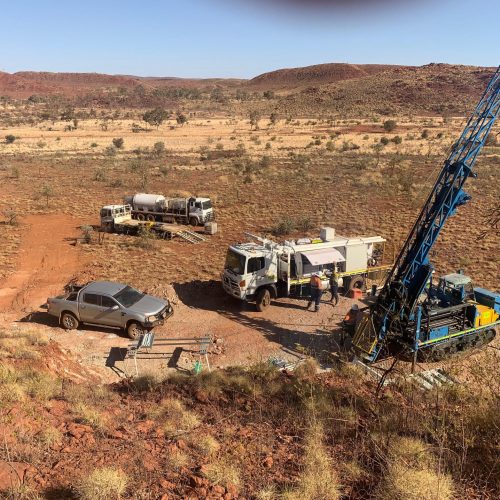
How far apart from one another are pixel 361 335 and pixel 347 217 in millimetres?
15429

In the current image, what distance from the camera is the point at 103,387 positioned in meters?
10.2

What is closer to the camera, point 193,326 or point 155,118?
point 193,326

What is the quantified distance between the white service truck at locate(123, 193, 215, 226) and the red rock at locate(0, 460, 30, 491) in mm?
20407

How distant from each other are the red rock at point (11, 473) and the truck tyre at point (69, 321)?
8.82 m

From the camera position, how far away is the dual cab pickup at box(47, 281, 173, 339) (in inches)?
538

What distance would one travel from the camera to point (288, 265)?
1523 cm

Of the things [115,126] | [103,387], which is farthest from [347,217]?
[115,126]

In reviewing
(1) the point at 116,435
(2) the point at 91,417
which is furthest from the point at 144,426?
(2) the point at 91,417

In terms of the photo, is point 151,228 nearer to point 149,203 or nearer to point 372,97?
point 149,203

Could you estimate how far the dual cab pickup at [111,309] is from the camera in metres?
13.7

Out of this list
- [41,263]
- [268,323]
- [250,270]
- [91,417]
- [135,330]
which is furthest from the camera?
[41,263]

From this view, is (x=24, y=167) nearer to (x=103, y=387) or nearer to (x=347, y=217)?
(x=347, y=217)

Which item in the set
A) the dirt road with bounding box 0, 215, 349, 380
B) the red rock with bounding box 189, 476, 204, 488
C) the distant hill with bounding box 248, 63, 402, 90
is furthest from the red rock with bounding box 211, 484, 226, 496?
the distant hill with bounding box 248, 63, 402, 90

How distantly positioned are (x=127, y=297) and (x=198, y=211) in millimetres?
11995
